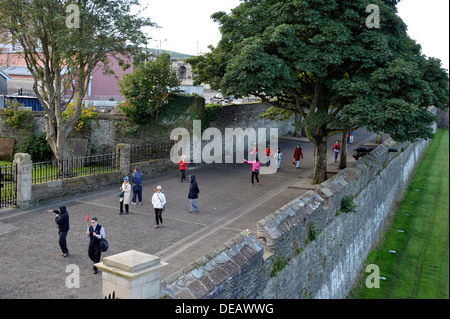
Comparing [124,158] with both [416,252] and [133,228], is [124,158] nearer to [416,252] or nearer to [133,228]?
[133,228]

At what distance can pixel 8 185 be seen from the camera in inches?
581

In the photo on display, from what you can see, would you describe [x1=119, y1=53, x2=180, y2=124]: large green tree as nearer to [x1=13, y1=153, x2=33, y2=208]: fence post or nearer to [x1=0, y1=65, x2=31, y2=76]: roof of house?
[x1=13, y1=153, x2=33, y2=208]: fence post

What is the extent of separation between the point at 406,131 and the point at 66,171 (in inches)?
494

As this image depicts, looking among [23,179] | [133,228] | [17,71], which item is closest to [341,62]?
[133,228]

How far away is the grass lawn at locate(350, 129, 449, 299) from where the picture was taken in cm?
1529

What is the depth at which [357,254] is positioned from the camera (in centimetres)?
1653

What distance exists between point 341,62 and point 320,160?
4.82 meters

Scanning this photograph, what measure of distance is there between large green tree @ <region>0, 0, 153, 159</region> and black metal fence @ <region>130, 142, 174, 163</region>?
12.2ft

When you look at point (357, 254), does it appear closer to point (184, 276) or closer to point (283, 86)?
point (283, 86)

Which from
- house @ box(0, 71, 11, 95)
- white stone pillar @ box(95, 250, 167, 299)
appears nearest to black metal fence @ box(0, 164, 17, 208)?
white stone pillar @ box(95, 250, 167, 299)

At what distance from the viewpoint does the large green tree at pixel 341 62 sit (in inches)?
616

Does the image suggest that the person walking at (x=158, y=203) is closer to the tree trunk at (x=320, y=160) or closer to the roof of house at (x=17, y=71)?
the tree trunk at (x=320, y=160)

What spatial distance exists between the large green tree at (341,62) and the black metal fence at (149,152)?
4.85 metres

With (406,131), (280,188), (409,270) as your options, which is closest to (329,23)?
(406,131)
